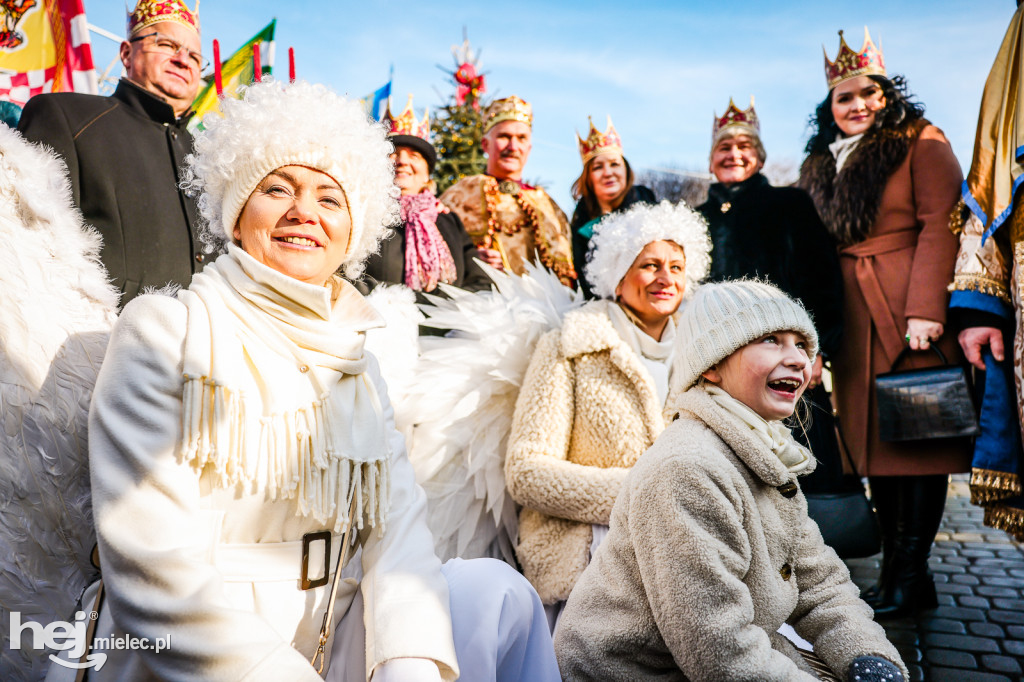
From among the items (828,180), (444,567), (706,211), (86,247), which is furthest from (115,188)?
(828,180)

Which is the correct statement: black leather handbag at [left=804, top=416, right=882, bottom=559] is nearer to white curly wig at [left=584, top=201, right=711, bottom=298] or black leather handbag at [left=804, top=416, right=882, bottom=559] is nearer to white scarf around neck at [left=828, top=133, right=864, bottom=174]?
white curly wig at [left=584, top=201, right=711, bottom=298]

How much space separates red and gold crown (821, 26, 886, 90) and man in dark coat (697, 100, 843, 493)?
21.2 inches

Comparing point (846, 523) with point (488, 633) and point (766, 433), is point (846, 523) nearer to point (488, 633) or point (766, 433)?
point (766, 433)

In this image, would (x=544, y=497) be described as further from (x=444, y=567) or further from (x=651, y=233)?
(x=651, y=233)

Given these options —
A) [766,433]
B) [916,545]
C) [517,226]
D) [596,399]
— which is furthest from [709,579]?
[517,226]

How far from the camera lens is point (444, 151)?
9.98 metres

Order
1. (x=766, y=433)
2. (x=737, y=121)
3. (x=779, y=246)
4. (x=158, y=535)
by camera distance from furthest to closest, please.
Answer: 1. (x=737, y=121)
2. (x=779, y=246)
3. (x=766, y=433)
4. (x=158, y=535)

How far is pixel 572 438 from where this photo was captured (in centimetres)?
291

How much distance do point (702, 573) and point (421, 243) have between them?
289 centimetres

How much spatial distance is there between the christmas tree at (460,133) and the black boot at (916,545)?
746 cm

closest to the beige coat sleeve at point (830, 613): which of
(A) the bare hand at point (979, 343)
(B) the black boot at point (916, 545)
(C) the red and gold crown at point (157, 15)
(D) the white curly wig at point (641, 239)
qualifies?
(D) the white curly wig at point (641, 239)

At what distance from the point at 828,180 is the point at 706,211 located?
2.29ft

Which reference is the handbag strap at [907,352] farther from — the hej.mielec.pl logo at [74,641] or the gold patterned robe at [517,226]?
the hej.mielec.pl logo at [74,641]

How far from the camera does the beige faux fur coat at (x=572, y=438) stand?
2.66 m
